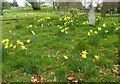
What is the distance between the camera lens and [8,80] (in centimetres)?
529

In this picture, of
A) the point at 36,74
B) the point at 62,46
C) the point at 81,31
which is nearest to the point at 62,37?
the point at 62,46

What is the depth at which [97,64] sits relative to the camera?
5.86 meters

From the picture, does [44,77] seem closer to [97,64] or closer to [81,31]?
[97,64]

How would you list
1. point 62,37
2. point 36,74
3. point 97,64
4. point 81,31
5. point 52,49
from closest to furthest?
point 36,74
point 97,64
point 52,49
point 62,37
point 81,31

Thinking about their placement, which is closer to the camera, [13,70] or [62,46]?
[13,70]

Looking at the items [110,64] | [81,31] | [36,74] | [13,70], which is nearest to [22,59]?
[13,70]

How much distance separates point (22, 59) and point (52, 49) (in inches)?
57.3

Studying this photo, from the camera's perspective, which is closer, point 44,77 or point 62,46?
point 44,77

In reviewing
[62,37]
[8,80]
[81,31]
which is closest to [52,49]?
[62,37]

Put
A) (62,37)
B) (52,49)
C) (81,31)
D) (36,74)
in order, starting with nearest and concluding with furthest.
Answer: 1. (36,74)
2. (52,49)
3. (62,37)
4. (81,31)

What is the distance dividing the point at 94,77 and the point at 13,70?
1840mm

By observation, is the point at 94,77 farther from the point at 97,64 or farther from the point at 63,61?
the point at 63,61

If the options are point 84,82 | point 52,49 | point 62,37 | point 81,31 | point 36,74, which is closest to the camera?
point 84,82

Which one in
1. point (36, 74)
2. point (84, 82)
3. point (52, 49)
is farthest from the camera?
point (52, 49)
